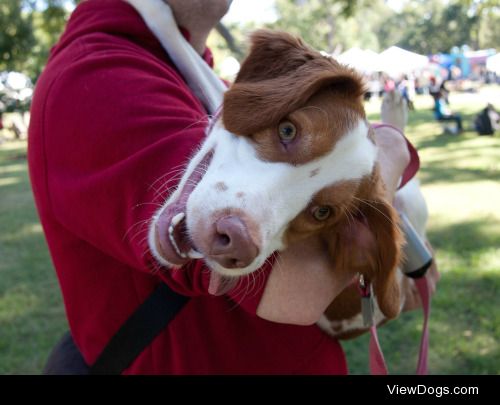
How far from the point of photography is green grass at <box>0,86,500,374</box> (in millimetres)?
4586

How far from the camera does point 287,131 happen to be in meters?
1.67

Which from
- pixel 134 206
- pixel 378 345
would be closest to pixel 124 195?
pixel 134 206

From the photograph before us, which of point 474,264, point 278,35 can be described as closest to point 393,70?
point 474,264

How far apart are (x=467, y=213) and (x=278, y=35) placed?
7.28 meters

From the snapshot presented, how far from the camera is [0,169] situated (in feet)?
56.0

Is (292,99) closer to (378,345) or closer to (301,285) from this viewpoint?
(301,285)

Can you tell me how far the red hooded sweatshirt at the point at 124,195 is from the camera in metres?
1.57

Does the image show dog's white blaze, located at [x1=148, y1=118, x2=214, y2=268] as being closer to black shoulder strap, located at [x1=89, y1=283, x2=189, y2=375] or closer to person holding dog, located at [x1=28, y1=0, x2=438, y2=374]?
person holding dog, located at [x1=28, y1=0, x2=438, y2=374]

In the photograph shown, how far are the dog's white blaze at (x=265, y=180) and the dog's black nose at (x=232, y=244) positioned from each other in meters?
0.05

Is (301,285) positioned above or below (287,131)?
below

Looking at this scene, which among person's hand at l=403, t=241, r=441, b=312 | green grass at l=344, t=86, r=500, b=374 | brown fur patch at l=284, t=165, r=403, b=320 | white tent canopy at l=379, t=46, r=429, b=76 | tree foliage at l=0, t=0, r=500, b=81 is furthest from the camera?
white tent canopy at l=379, t=46, r=429, b=76

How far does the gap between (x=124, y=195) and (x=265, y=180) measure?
416mm

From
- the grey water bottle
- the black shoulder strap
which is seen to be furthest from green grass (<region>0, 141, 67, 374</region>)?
the grey water bottle

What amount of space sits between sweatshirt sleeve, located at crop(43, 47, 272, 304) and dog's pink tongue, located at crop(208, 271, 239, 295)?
0.02 meters
